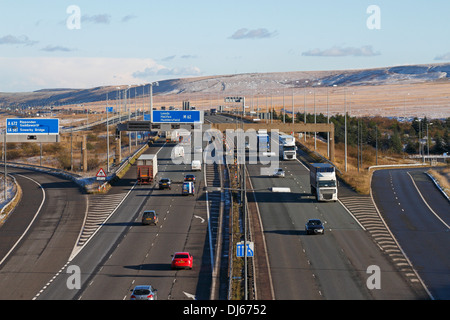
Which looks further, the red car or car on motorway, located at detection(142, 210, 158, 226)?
car on motorway, located at detection(142, 210, 158, 226)

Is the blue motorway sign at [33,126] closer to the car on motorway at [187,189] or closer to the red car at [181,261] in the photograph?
the car on motorway at [187,189]

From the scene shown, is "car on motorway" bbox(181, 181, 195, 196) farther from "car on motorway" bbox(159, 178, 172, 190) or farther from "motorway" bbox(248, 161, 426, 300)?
"motorway" bbox(248, 161, 426, 300)

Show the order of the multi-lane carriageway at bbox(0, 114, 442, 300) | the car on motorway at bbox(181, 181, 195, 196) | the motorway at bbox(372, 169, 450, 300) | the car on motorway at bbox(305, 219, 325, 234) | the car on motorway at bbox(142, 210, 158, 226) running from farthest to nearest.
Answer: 1. the car on motorway at bbox(181, 181, 195, 196)
2. the car on motorway at bbox(142, 210, 158, 226)
3. the car on motorway at bbox(305, 219, 325, 234)
4. the motorway at bbox(372, 169, 450, 300)
5. the multi-lane carriageway at bbox(0, 114, 442, 300)

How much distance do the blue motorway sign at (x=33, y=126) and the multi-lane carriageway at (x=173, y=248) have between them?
26.7 feet

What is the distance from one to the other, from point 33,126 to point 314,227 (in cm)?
4305

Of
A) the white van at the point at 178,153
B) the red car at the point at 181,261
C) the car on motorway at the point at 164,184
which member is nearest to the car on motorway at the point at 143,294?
the red car at the point at 181,261

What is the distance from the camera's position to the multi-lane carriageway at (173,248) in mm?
41500

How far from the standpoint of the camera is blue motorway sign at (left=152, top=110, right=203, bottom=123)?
271ft

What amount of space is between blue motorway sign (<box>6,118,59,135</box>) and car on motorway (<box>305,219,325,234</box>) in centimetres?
4028

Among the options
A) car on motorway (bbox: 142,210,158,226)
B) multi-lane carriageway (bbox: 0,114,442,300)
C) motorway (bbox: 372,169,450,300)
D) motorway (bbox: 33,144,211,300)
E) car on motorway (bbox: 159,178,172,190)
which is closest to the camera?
motorway (bbox: 33,144,211,300)

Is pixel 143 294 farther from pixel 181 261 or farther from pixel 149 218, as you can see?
pixel 149 218

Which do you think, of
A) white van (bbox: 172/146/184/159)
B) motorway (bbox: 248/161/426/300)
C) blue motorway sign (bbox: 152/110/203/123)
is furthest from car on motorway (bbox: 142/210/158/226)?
white van (bbox: 172/146/184/159)
